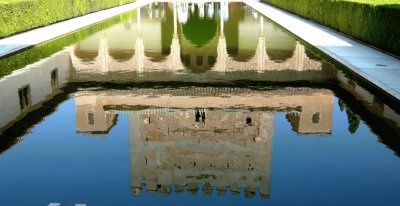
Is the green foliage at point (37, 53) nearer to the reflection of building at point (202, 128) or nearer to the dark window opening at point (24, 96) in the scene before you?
the dark window opening at point (24, 96)

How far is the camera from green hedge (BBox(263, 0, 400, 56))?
49.6 ft

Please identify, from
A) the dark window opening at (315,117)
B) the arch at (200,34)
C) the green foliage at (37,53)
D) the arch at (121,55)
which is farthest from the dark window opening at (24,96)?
the arch at (200,34)

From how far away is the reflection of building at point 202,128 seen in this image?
6254 mm

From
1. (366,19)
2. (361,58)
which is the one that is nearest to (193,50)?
(366,19)

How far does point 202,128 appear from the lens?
7895mm

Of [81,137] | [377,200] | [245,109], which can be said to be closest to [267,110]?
[245,109]

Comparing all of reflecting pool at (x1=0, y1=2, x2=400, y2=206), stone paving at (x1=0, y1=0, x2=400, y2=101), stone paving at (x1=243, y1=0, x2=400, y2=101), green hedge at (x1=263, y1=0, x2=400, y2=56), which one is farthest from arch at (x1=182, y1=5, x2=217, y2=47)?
reflecting pool at (x1=0, y1=2, x2=400, y2=206)

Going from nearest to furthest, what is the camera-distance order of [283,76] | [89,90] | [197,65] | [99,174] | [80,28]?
[99,174]
[89,90]
[283,76]
[197,65]
[80,28]

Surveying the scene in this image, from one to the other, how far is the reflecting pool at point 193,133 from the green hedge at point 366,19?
95.8 inches

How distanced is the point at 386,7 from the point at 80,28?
16033 millimetres

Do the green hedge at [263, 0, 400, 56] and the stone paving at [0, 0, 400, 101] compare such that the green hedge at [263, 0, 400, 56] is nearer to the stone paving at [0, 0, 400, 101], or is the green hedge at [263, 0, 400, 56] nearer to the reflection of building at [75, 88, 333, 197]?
the stone paving at [0, 0, 400, 101]

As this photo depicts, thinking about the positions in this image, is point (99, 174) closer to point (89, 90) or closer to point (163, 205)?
point (163, 205)

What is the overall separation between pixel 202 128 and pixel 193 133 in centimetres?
71

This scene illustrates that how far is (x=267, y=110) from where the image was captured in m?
9.64
